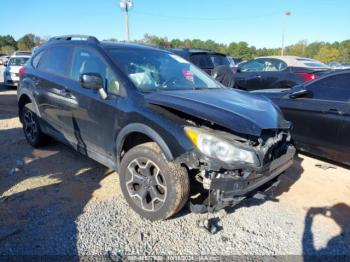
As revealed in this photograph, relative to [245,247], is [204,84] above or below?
above

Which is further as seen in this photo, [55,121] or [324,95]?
[324,95]

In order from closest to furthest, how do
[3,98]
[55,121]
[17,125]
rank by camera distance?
[55,121] < [17,125] < [3,98]

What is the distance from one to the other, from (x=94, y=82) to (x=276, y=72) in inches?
279

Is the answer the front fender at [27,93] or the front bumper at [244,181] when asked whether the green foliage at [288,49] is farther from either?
the front bumper at [244,181]

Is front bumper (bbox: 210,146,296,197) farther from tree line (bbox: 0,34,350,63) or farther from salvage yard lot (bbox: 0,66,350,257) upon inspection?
tree line (bbox: 0,34,350,63)

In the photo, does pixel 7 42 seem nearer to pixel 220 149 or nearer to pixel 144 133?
pixel 144 133

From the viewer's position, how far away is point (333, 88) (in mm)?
→ 5035

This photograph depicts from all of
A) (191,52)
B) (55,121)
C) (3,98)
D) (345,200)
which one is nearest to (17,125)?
(55,121)

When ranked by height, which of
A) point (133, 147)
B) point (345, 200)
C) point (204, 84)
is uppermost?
point (204, 84)

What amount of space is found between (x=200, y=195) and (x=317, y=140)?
8.81ft

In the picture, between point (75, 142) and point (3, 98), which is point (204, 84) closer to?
point (75, 142)

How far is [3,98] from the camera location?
12.0 metres

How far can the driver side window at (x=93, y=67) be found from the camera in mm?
3633

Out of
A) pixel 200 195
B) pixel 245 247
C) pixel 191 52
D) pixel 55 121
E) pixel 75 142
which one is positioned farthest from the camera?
pixel 191 52
